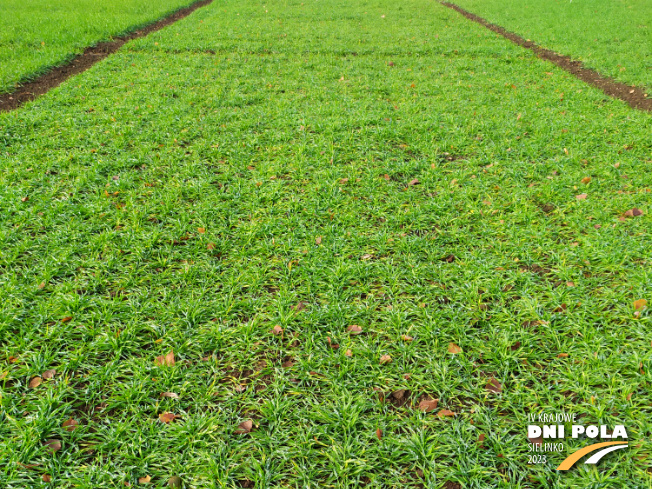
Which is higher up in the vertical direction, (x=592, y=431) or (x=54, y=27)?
(x=54, y=27)

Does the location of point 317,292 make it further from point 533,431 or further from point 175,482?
point 533,431

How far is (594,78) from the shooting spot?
300 inches

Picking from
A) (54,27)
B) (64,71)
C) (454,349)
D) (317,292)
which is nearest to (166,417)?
(317,292)

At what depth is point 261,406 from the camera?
2.01m

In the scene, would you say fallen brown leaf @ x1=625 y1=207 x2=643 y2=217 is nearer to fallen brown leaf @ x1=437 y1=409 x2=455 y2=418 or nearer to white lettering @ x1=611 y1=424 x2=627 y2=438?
white lettering @ x1=611 y1=424 x2=627 y2=438

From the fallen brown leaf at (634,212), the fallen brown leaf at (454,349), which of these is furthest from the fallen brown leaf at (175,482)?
the fallen brown leaf at (634,212)

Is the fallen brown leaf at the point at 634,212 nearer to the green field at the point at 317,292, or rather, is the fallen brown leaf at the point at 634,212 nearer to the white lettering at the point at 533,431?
the green field at the point at 317,292

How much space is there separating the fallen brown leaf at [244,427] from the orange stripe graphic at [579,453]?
4.97ft

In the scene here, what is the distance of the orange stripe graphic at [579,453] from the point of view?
1753 mm

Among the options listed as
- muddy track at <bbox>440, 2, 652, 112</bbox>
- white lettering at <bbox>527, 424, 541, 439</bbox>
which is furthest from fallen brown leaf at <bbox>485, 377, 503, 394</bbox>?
muddy track at <bbox>440, 2, 652, 112</bbox>

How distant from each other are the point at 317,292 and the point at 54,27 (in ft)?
35.0

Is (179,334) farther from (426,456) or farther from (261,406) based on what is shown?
(426,456)

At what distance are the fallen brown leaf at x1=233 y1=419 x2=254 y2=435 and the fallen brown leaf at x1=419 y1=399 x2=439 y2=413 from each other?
0.92 m

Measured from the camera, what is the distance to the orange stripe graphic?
175 cm
